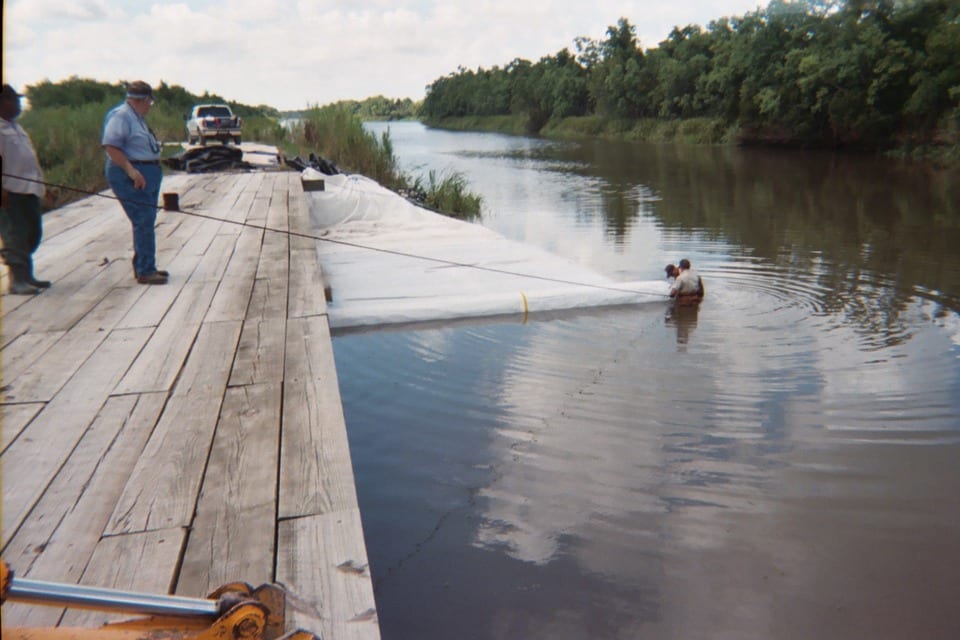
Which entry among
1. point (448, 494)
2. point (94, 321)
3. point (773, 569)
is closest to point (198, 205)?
point (94, 321)

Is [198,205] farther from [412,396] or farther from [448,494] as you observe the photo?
[448,494]

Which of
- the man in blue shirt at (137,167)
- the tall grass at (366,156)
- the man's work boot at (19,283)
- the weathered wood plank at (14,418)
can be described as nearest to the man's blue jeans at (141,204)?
the man in blue shirt at (137,167)

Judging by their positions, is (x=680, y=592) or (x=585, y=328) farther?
(x=585, y=328)

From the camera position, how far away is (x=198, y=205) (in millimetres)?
10430

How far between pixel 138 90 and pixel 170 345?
233 centimetres

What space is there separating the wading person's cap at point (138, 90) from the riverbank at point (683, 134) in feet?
82.8

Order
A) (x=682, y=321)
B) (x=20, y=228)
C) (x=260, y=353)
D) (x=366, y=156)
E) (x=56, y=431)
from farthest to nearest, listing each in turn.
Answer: (x=366, y=156) < (x=682, y=321) < (x=20, y=228) < (x=260, y=353) < (x=56, y=431)

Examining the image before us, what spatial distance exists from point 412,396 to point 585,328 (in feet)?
7.84

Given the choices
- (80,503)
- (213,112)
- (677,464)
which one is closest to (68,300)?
(80,503)

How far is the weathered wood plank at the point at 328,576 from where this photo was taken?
197cm

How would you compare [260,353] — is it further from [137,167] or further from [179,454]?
[137,167]

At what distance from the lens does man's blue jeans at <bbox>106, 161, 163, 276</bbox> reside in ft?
18.4

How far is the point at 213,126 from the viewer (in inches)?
861

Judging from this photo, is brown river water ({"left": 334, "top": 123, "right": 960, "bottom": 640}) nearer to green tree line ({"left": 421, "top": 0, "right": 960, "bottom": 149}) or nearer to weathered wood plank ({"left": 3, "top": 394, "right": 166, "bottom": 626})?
weathered wood plank ({"left": 3, "top": 394, "right": 166, "bottom": 626})
